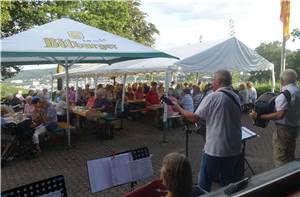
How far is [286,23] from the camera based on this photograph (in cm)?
962

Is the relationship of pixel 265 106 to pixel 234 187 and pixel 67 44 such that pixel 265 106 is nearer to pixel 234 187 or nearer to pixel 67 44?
pixel 234 187

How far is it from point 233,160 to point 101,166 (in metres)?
1.37

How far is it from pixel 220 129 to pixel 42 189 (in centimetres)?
189

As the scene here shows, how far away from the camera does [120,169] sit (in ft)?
10.3

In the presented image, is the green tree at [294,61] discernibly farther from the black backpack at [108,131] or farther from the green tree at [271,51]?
the green tree at [271,51]

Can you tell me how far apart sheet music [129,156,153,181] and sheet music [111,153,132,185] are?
0.05 m

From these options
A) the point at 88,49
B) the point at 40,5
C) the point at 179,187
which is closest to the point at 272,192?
the point at 179,187

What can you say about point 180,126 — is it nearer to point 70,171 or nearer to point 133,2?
point 70,171

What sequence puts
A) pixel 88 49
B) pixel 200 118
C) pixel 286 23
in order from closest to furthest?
pixel 200 118, pixel 88 49, pixel 286 23

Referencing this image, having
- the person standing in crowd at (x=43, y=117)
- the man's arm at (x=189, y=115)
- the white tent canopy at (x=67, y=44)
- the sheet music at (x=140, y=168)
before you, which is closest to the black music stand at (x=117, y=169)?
the sheet music at (x=140, y=168)

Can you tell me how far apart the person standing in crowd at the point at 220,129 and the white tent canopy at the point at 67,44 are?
3818 mm

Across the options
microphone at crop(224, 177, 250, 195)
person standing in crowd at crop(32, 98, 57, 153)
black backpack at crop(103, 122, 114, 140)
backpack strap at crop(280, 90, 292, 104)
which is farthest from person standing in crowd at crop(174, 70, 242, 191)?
black backpack at crop(103, 122, 114, 140)

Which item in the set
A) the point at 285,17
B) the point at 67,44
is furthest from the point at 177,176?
the point at 285,17

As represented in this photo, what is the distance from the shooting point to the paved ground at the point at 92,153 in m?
5.96
